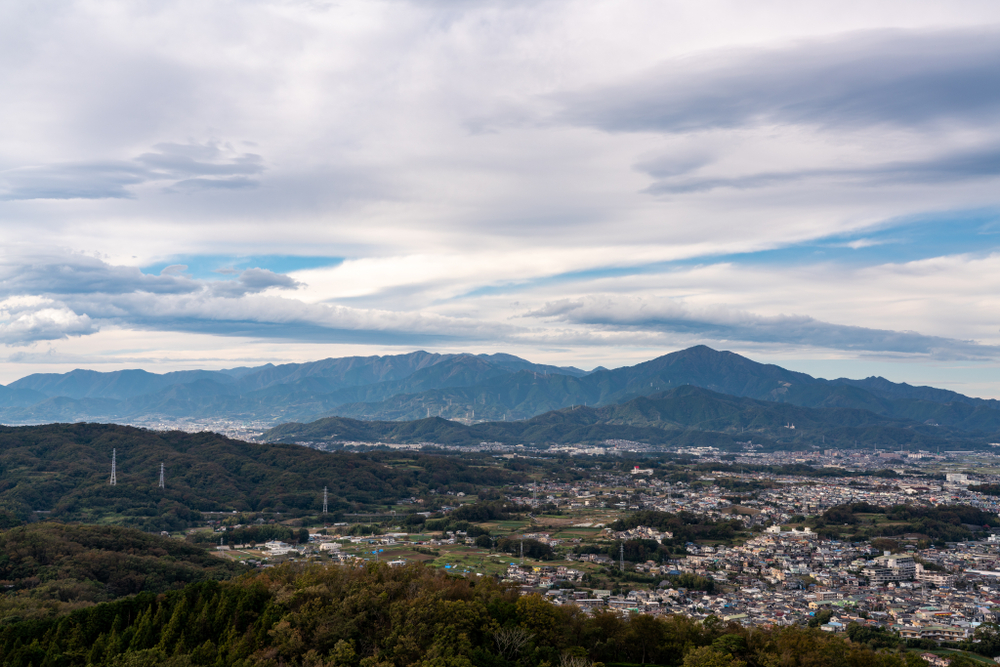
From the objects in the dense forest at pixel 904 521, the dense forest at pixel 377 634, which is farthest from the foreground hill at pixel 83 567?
the dense forest at pixel 904 521

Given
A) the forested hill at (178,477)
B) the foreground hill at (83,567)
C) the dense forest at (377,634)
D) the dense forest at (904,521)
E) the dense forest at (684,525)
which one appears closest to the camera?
the dense forest at (377,634)

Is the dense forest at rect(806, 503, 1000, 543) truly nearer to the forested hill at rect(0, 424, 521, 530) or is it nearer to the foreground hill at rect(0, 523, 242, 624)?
the forested hill at rect(0, 424, 521, 530)

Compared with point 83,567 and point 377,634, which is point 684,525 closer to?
point 377,634

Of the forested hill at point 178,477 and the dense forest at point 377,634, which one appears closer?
the dense forest at point 377,634

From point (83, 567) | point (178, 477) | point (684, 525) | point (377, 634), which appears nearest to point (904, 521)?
point (684, 525)

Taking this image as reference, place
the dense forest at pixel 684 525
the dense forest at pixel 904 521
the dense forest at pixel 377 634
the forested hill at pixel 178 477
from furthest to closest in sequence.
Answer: the forested hill at pixel 178 477 < the dense forest at pixel 684 525 < the dense forest at pixel 904 521 < the dense forest at pixel 377 634

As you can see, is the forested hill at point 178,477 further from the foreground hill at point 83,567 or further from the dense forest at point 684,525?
the dense forest at point 684,525
